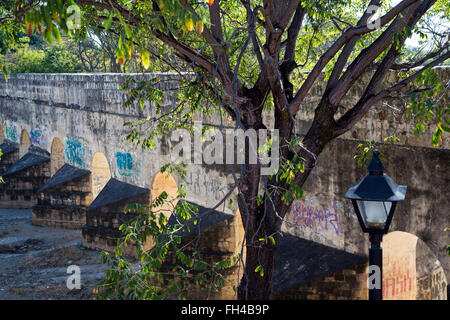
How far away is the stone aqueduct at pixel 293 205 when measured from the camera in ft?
19.4

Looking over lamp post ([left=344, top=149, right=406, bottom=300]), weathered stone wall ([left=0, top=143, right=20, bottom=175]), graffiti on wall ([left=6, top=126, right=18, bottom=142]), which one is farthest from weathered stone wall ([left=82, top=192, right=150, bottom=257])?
graffiti on wall ([left=6, top=126, right=18, bottom=142])

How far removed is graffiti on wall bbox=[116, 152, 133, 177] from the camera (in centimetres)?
1227

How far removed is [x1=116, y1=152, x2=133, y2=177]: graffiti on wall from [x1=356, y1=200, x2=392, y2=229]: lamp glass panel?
8.82m

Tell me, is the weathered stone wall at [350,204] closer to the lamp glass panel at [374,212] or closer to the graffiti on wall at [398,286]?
the graffiti on wall at [398,286]

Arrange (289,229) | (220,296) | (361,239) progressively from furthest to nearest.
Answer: (220,296) < (289,229) < (361,239)

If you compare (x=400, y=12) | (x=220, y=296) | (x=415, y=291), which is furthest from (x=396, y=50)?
(x=220, y=296)

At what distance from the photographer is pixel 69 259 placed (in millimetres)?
12422

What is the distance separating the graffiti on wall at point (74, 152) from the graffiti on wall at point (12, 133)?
6068mm

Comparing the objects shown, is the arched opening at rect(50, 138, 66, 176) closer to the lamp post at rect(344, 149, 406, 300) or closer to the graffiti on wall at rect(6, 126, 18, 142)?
the graffiti on wall at rect(6, 126, 18, 142)

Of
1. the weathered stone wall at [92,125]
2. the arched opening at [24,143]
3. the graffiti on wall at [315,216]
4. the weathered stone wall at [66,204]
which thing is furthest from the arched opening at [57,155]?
the graffiti on wall at [315,216]

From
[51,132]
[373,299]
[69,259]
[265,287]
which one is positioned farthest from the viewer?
[51,132]

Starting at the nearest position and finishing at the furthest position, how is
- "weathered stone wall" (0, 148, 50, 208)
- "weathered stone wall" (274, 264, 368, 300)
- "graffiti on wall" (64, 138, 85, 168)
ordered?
1. "weathered stone wall" (274, 264, 368, 300)
2. "graffiti on wall" (64, 138, 85, 168)
3. "weathered stone wall" (0, 148, 50, 208)

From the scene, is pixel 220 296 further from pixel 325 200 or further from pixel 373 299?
pixel 373 299

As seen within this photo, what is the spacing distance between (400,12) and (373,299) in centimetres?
219
